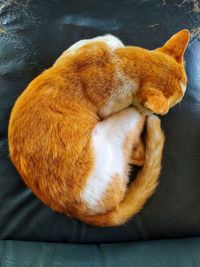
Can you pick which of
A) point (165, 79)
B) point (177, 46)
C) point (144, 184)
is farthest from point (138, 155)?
point (177, 46)

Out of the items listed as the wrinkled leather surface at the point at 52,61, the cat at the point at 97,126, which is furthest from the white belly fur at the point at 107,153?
the wrinkled leather surface at the point at 52,61

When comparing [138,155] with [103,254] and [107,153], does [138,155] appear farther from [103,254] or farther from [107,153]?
[103,254]

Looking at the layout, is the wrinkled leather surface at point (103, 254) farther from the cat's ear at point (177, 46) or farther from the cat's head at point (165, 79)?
the cat's ear at point (177, 46)

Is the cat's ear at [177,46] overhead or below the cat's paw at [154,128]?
overhead

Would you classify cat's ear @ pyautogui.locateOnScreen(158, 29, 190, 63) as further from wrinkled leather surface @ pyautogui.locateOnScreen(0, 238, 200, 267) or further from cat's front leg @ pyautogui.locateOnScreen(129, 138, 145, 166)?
wrinkled leather surface @ pyautogui.locateOnScreen(0, 238, 200, 267)

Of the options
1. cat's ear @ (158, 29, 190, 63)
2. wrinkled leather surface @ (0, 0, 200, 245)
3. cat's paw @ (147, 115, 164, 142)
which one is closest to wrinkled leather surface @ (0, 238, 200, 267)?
wrinkled leather surface @ (0, 0, 200, 245)

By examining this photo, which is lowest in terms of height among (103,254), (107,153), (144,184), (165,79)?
(103,254)

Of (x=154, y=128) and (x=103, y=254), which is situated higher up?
(x=154, y=128)

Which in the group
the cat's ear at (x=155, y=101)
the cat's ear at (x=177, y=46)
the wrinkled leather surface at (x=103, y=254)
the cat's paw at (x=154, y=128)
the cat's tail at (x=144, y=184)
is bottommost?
the wrinkled leather surface at (x=103, y=254)
